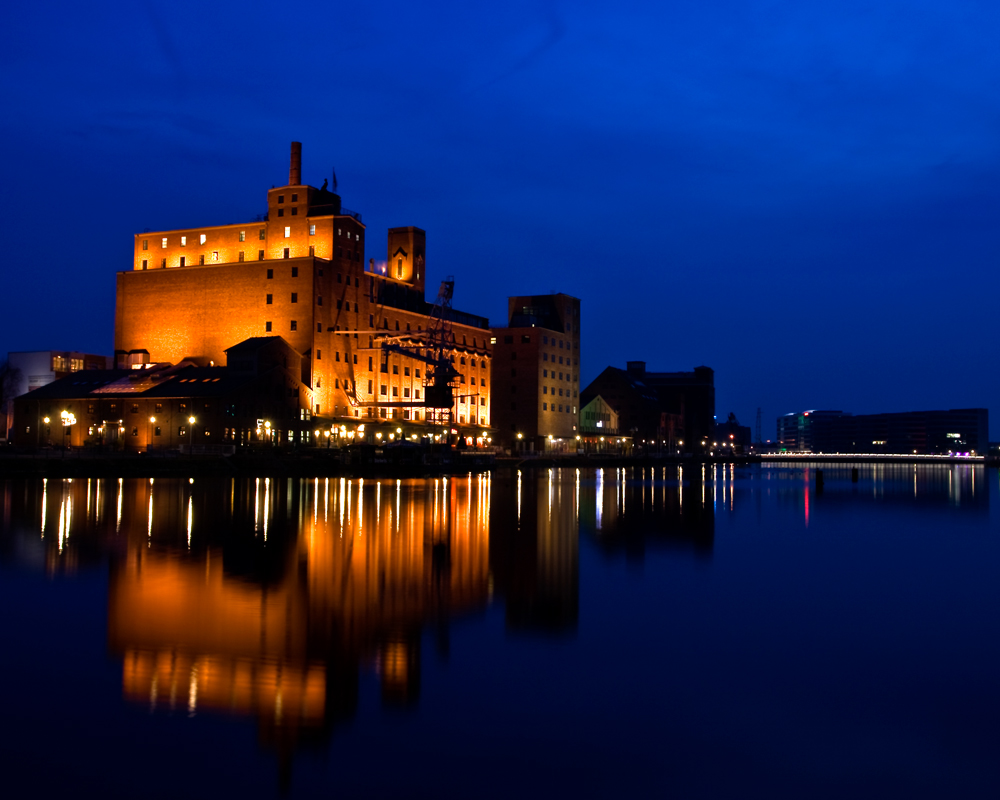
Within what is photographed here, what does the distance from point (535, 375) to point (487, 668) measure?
10562cm

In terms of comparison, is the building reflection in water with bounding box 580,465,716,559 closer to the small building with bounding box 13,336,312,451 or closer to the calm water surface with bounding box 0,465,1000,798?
the calm water surface with bounding box 0,465,1000,798

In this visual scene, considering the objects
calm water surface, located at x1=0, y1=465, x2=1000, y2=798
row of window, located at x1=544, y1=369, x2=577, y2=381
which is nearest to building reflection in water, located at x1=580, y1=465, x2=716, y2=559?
calm water surface, located at x1=0, y1=465, x2=1000, y2=798

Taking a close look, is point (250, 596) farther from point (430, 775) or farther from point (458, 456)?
point (458, 456)

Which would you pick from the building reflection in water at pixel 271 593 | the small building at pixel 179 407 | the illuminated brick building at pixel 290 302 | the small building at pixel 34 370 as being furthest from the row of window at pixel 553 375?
the building reflection in water at pixel 271 593

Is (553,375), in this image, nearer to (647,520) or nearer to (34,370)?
(34,370)

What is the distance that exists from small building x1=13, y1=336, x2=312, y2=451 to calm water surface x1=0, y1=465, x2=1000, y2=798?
168ft

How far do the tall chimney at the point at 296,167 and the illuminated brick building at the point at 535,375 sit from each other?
34.8 meters

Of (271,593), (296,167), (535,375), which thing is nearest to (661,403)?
(535,375)

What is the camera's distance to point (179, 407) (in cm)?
7350

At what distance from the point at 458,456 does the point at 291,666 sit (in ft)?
229

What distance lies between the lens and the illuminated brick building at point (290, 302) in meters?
88.0

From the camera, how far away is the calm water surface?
7.16 meters

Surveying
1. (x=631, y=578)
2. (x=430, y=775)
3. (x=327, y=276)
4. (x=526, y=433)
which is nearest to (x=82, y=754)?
(x=430, y=775)

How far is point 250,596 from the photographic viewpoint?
1409 centimetres
